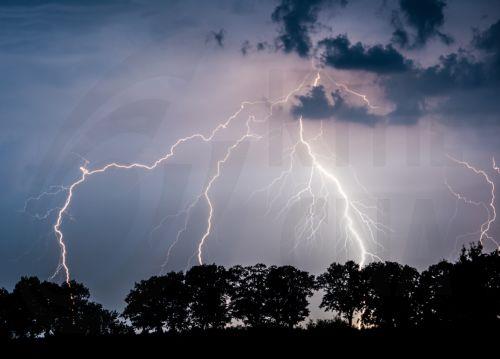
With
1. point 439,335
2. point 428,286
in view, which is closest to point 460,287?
point 428,286

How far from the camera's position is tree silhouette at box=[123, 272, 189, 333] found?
51.4 metres


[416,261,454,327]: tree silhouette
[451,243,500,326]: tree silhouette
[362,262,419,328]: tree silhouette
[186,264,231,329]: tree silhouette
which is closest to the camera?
[451,243,500,326]: tree silhouette

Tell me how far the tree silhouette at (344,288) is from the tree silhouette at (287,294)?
1.93m

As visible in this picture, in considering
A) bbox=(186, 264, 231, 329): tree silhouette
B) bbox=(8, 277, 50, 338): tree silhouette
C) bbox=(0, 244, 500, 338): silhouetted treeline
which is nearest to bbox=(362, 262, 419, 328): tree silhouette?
bbox=(0, 244, 500, 338): silhouetted treeline

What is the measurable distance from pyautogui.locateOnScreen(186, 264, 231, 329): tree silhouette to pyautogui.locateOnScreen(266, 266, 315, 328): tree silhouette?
5100 millimetres

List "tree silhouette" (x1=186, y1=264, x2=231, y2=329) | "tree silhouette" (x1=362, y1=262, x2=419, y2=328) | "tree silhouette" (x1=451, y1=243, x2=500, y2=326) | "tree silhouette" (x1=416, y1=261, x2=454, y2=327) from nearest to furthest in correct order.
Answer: "tree silhouette" (x1=451, y1=243, x2=500, y2=326) < "tree silhouette" (x1=416, y1=261, x2=454, y2=327) < "tree silhouette" (x1=362, y1=262, x2=419, y2=328) < "tree silhouette" (x1=186, y1=264, x2=231, y2=329)

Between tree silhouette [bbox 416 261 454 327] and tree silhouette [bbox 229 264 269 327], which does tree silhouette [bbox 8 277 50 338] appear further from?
tree silhouette [bbox 416 261 454 327]

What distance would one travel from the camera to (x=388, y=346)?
53.1 feet

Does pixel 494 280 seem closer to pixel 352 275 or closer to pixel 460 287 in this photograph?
pixel 460 287

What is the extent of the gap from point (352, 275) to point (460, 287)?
1425 centimetres

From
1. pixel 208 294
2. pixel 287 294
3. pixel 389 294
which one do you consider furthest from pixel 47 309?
pixel 389 294

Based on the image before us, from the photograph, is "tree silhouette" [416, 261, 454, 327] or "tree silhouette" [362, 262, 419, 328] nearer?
"tree silhouette" [416, 261, 454, 327]

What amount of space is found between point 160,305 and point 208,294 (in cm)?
599

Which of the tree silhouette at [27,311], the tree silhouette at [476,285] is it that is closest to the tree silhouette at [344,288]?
the tree silhouette at [476,285]
